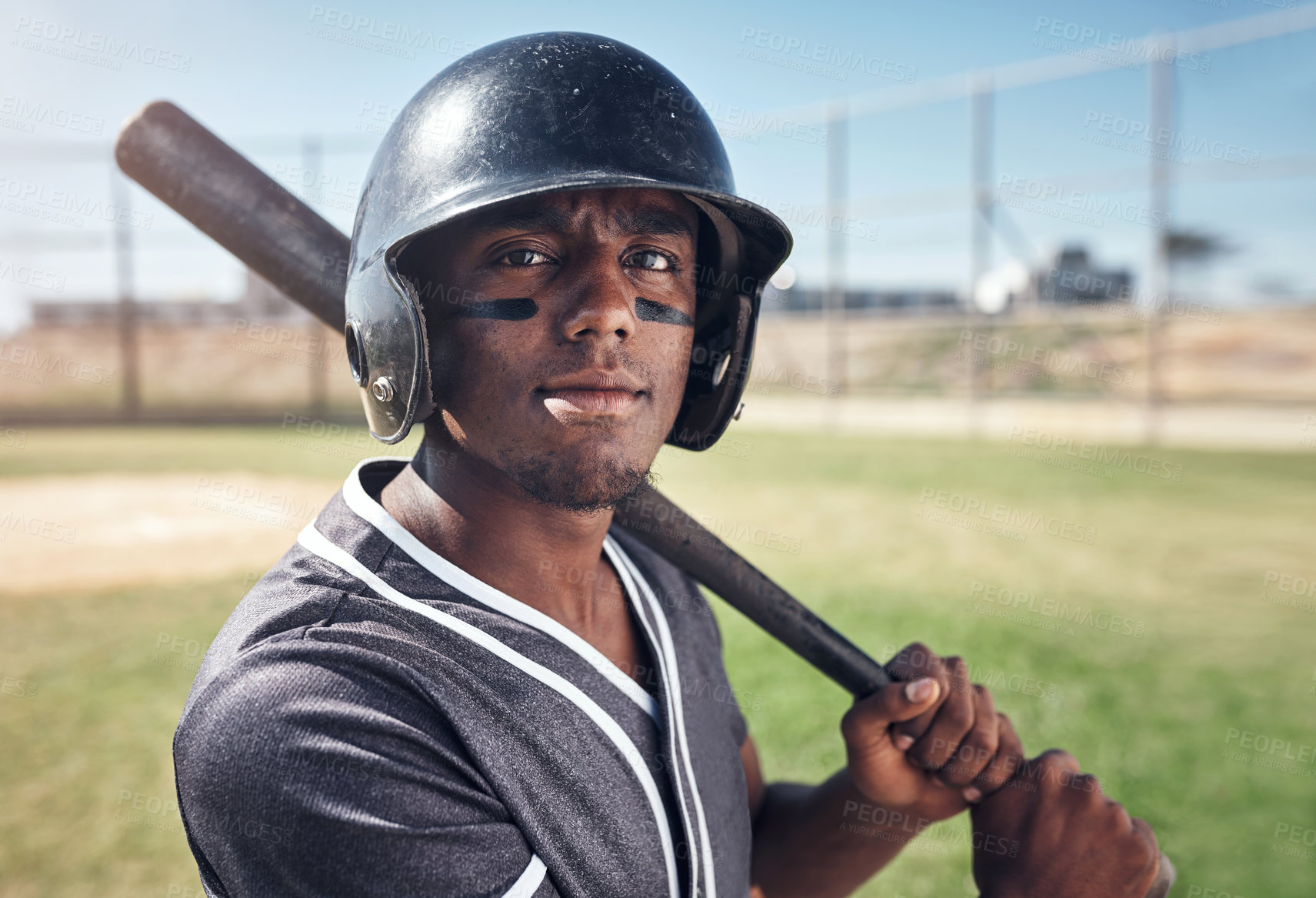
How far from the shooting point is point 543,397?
1.31 meters

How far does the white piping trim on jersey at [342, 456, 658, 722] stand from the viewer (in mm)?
1271

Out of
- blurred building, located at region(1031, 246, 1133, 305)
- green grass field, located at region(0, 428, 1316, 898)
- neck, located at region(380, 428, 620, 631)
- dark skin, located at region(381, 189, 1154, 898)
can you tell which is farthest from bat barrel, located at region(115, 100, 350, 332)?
blurred building, located at region(1031, 246, 1133, 305)

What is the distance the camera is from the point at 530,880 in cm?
113

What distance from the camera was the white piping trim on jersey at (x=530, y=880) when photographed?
44.1 inches

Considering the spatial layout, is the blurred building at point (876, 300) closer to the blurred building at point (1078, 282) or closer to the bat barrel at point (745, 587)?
the blurred building at point (1078, 282)

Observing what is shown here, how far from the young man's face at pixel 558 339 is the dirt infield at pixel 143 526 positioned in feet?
22.7

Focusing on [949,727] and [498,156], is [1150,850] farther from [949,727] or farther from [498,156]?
[498,156]

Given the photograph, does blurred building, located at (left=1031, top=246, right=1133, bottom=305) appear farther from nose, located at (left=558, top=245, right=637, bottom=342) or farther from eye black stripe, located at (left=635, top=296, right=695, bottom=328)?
nose, located at (left=558, top=245, right=637, bottom=342)

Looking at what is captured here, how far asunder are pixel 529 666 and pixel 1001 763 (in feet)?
3.16

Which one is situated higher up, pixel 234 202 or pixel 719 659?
pixel 234 202

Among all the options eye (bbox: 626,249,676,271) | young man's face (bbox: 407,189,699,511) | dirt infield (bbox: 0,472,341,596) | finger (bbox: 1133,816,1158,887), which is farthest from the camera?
dirt infield (bbox: 0,472,341,596)

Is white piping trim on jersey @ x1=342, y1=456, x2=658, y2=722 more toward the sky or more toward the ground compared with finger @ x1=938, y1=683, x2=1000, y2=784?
more toward the sky

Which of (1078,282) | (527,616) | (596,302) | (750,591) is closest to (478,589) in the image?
(527,616)

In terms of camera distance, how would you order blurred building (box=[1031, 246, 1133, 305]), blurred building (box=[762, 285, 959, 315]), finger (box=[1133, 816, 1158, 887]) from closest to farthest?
finger (box=[1133, 816, 1158, 887])
blurred building (box=[1031, 246, 1133, 305])
blurred building (box=[762, 285, 959, 315])
